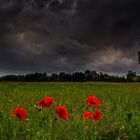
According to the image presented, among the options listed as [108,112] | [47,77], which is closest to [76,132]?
[108,112]

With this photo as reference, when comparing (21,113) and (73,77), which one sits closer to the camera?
(21,113)

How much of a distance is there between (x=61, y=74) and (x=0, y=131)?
98.6 feet

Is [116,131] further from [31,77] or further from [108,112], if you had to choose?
[31,77]

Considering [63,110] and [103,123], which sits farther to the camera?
[103,123]

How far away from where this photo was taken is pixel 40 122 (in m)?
7.91

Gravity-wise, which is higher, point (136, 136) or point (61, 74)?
point (61, 74)

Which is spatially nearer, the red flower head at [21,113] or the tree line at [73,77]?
the red flower head at [21,113]

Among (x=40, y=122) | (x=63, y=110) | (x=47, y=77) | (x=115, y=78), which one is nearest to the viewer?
(x=63, y=110)

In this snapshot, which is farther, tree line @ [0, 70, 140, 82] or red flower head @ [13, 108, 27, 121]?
tree line @ [0, 70, 140, 82]

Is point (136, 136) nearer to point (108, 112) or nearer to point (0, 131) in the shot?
point (0, 131)

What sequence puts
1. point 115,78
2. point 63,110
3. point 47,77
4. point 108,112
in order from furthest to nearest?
point 115,78, point 47,77, point 108,112, point 63,110

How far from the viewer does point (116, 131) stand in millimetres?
6555

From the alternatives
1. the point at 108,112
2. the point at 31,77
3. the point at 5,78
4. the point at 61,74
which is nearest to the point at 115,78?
the point at 61,74

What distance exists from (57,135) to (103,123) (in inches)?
68.3
